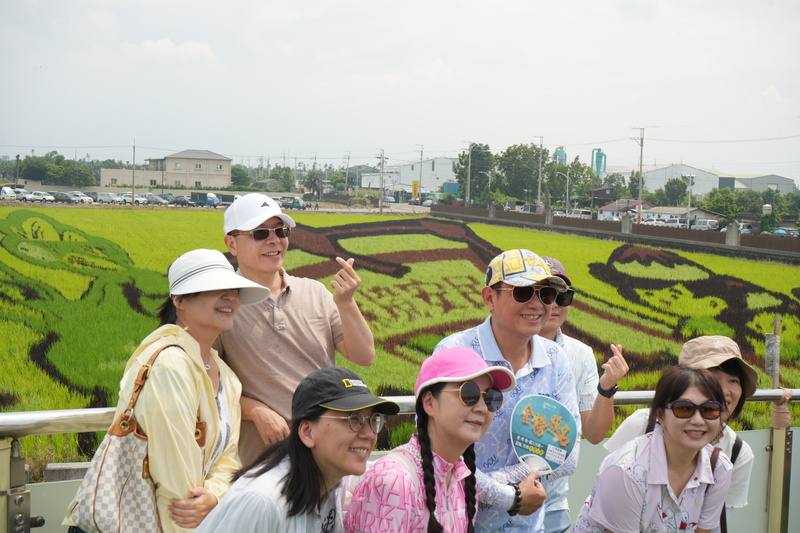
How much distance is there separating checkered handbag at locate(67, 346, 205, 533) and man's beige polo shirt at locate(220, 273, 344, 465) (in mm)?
620

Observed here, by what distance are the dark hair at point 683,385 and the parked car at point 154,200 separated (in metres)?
8.74

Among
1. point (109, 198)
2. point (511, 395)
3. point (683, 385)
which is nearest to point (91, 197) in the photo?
point (109, 198)

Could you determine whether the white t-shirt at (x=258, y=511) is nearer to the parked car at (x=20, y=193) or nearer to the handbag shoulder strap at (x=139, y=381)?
the handbag shoulder strap at (x=139, y=381)

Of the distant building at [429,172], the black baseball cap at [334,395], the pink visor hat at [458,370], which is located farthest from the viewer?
the distant building at [429,172]

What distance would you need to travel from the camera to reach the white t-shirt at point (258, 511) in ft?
6.00

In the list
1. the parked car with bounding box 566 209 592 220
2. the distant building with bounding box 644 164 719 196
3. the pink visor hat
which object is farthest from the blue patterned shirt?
the distant building with bounding box 644 164 719 196

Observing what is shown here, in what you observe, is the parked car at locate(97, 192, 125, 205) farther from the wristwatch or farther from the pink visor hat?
the pink visor hat

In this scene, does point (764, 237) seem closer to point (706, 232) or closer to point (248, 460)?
point (706, 232)

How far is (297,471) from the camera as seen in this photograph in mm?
1924

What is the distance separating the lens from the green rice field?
668cm

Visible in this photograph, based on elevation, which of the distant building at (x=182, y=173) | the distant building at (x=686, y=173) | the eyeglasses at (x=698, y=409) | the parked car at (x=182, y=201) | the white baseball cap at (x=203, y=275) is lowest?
the eyeglasses at (x=698, y=409)

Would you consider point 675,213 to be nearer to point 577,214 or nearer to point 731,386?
point 577,214

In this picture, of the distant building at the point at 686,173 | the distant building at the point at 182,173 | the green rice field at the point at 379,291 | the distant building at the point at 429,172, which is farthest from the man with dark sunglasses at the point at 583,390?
the distant building at the point at 686,173

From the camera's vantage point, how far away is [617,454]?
8.61ft
